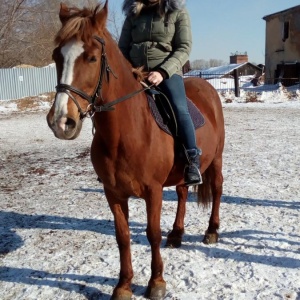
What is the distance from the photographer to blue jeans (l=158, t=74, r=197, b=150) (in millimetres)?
3178

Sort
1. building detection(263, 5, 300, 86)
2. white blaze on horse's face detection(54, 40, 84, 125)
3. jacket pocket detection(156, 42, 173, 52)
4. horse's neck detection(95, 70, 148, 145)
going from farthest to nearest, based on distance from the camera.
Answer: building detection(263, 5, 300, 86), jacket pocket detection(156, 42, 173, 52), horse's neck detection(95, 70, 148, 145), white blaze on horse's face detection(54, 40, 84, 125)

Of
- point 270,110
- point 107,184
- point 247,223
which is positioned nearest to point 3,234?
point 107,184

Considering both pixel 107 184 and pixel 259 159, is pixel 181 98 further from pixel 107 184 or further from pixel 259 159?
pixel 259 159

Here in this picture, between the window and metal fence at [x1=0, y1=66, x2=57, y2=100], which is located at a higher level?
the window

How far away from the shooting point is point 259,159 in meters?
7.52

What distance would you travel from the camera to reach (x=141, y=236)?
424cm

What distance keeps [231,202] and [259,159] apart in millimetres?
2631

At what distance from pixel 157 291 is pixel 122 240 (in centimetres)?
50

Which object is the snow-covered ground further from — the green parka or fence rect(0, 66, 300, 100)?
fence rect(0, 66, 300, 100)

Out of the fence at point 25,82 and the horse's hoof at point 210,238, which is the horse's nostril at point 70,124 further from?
the fence at point 25,82

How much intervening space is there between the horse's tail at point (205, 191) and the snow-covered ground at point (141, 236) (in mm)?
344

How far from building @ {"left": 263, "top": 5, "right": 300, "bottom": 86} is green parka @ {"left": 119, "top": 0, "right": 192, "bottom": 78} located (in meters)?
32.4

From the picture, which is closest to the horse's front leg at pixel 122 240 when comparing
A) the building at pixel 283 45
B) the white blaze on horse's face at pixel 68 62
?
the white blaze on horse's face at pixel 68 62

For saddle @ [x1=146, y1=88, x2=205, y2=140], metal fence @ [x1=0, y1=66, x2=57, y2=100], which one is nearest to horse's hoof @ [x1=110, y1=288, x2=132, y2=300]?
saddle @ [x1=146, y1=88, x2=205, y2=140]
